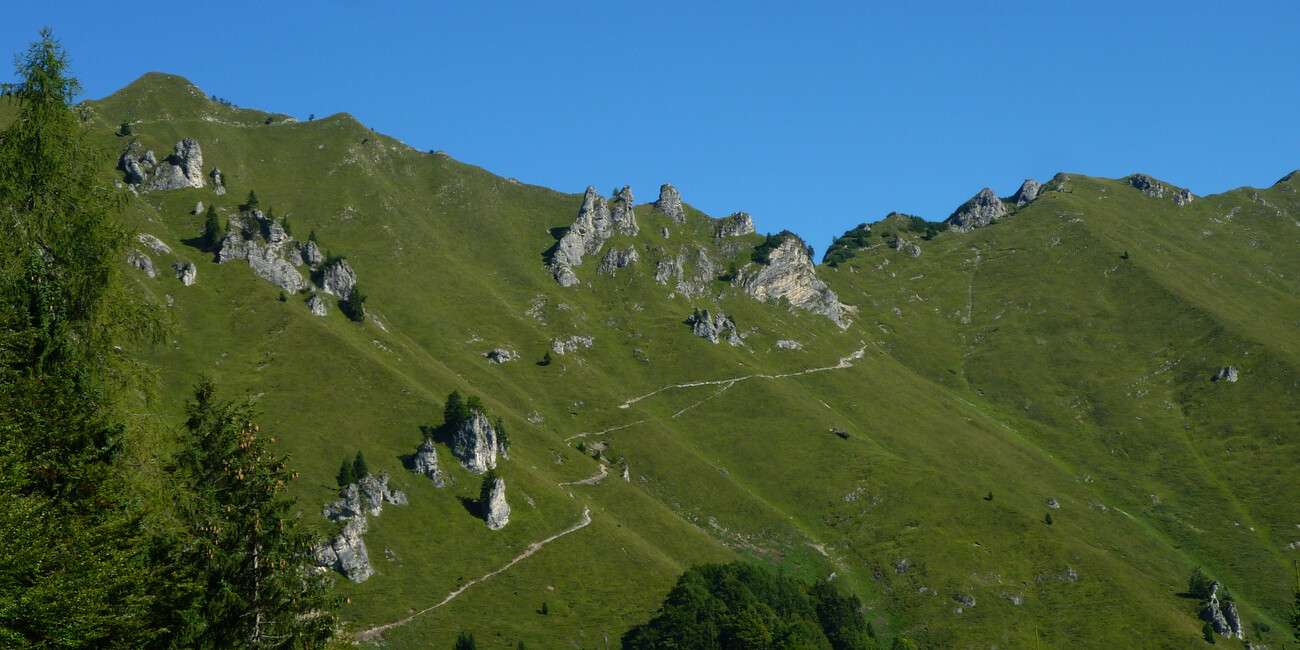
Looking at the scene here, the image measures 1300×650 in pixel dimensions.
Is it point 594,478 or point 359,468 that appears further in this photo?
point 594,478

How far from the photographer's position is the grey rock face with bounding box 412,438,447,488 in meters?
168

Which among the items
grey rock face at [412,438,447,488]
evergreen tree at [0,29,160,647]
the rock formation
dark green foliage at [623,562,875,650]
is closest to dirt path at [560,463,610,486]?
grey rock face at [412,438,447,488]

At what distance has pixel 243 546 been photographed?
26.8 metres

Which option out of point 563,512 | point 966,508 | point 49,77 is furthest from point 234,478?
point 966,508

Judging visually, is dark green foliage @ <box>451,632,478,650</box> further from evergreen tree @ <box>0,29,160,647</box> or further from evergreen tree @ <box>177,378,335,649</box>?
evergreen tree @ <box>0,29,160,647</box>

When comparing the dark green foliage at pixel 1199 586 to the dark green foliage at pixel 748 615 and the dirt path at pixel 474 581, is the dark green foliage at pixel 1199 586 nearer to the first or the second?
the dark green foliage at pixel 748 615

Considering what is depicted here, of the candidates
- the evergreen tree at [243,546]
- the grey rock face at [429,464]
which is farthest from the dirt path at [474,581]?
the evergreen tree at [243,546]

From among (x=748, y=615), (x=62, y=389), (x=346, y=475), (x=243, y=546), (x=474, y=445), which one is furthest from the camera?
(x=474, y=445)

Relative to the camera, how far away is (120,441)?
24391 millimetres

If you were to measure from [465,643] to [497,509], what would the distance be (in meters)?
37.8

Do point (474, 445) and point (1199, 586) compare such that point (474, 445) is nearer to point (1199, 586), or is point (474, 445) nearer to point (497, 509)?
point (497, 509)

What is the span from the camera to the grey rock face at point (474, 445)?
172750mm

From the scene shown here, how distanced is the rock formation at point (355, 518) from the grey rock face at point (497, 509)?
14.9 m

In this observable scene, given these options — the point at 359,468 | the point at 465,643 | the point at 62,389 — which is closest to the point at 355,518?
the point at 359,468
